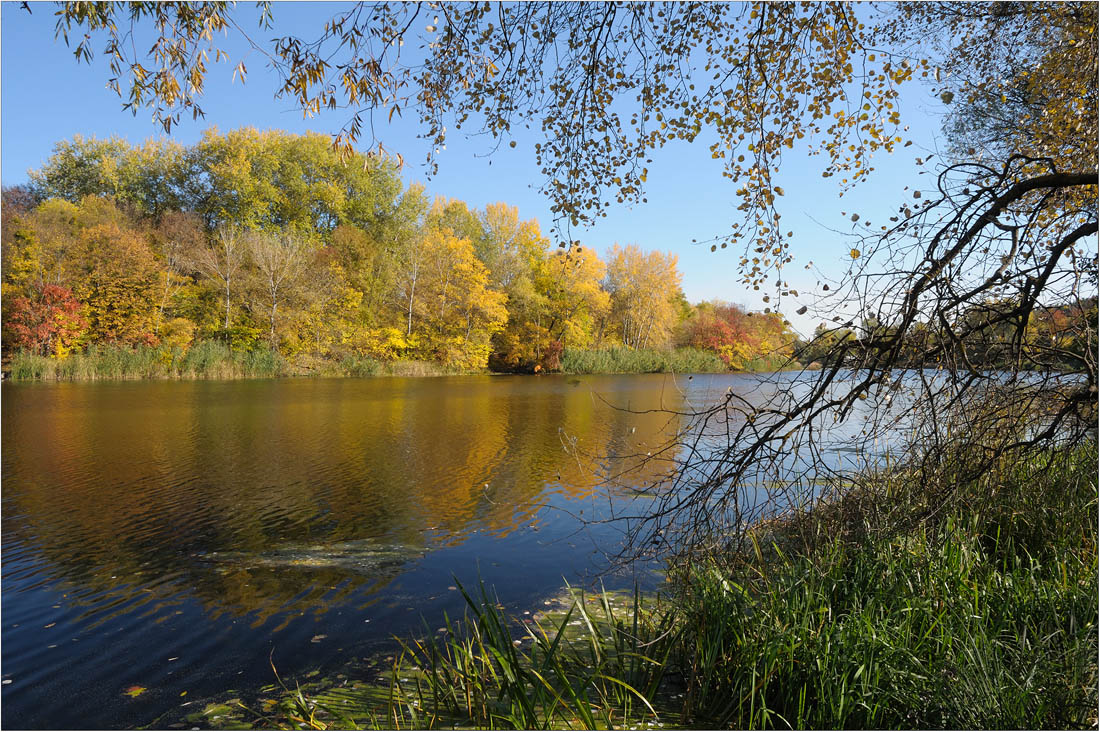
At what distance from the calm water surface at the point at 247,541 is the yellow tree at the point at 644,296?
71.8 ft

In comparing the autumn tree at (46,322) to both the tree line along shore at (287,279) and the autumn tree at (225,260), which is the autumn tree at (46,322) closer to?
Result: the tree line along shore at (287,279)

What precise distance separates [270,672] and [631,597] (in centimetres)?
267

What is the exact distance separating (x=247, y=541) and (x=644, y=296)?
30.9 m

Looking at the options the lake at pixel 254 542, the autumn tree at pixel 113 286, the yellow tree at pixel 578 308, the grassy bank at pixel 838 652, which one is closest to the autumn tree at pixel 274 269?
the autumn tree at pixel 113 286

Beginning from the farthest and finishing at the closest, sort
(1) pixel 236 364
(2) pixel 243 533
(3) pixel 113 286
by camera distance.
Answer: (1) pixel 236 364, (3) pixel 113 286, (2) pixel 243 533

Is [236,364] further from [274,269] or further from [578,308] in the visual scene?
[578,308]

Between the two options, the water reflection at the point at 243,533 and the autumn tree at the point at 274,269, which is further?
the autumn tree at the point at 274,269

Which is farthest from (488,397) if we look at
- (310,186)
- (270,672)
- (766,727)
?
(310,186)

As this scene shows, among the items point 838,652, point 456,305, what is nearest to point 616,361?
point 456,305

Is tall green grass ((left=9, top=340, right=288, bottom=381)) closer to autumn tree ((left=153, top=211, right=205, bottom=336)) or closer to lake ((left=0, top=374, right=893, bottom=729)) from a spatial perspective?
autumn tree ((left=153, top=211, right=205, bottom=336))

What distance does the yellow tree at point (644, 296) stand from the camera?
36.0 meters

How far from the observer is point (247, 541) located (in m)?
6.81

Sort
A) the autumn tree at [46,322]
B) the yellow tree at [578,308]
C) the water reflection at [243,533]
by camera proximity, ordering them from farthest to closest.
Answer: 1. the yellow tree at [578,308]
2. the autumn tree at [46,322]
3. the water reflection at [243,533]

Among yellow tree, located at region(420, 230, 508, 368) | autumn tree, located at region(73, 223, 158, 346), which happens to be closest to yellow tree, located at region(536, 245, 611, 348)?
yellow tree, located at region(420, 230, 508, 368)
